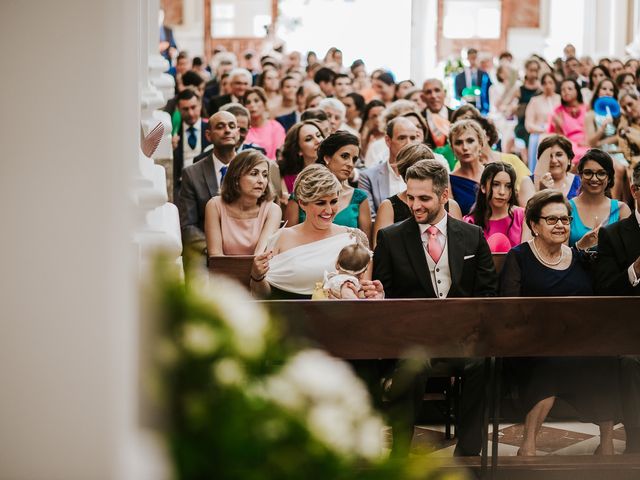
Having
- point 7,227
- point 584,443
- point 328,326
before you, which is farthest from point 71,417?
point 584,443

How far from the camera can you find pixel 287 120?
10.7 metres

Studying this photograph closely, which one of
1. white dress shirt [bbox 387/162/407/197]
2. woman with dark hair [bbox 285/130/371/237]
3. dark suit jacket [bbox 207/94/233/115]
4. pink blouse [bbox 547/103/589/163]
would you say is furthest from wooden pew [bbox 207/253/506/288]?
pink blouse [bbox 547/103/589/163]

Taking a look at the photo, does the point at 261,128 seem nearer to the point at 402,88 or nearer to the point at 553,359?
the point at 402,88

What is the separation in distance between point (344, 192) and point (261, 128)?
10.2 ft

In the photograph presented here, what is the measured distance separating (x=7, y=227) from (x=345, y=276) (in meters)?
3.41

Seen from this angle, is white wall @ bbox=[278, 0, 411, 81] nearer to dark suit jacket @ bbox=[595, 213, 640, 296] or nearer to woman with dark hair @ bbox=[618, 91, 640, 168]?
woman with dark hair @ bbox=[618, 91, 640, 168]

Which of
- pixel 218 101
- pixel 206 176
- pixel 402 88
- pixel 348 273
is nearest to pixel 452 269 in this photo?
pixel 348 273

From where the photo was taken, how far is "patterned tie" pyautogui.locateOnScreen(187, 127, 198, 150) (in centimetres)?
948

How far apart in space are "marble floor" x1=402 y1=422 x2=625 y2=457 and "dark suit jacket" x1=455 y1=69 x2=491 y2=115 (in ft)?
32.5

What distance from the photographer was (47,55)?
1.27 metres

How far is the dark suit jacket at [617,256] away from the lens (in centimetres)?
497

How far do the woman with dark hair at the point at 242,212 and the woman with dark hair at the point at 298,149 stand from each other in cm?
114

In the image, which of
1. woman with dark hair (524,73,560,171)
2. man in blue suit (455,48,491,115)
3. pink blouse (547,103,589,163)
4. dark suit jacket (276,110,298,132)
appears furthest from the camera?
man in blue suit (455,48,491,115)

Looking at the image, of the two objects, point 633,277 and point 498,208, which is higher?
point 498,208
